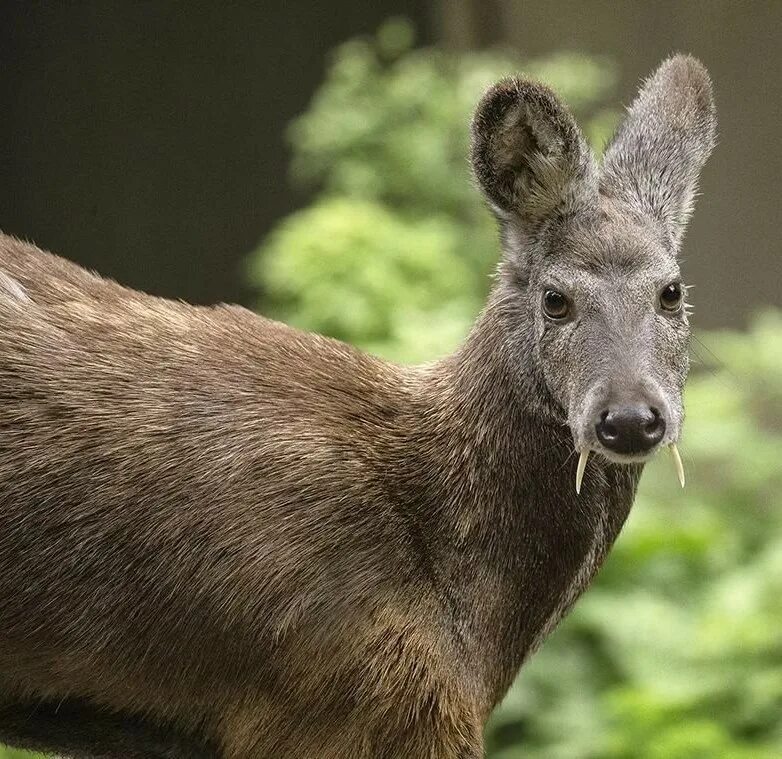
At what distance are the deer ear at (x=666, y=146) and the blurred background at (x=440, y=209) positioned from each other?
39cm

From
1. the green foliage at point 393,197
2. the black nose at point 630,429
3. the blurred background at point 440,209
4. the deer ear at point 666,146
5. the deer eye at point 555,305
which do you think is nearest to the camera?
the black nose at point 630,429

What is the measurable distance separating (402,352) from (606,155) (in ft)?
9.24

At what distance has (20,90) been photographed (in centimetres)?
1148

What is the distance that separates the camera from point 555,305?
9.96ft

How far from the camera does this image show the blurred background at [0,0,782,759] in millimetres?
5555

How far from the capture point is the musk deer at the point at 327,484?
2844mm

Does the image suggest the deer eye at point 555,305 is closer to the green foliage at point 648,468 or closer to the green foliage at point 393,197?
the green foliage at point 648,468

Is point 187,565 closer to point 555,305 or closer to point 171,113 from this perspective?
point 555,305

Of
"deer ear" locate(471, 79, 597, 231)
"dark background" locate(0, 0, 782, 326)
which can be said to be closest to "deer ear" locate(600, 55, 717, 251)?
"deer ear" locate(471, 79, 597, 231)

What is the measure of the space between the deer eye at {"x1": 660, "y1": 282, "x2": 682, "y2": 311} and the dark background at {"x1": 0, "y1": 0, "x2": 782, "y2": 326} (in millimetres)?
7359

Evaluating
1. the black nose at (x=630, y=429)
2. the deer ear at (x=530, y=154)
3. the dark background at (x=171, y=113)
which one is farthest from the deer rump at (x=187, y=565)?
the dark background at (x=171, y=113)

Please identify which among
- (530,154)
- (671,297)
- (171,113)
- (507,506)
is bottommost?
(507,506)

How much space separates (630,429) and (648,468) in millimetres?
4109

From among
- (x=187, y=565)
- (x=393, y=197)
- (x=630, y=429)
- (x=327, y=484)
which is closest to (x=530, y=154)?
(x=630, y=429)
